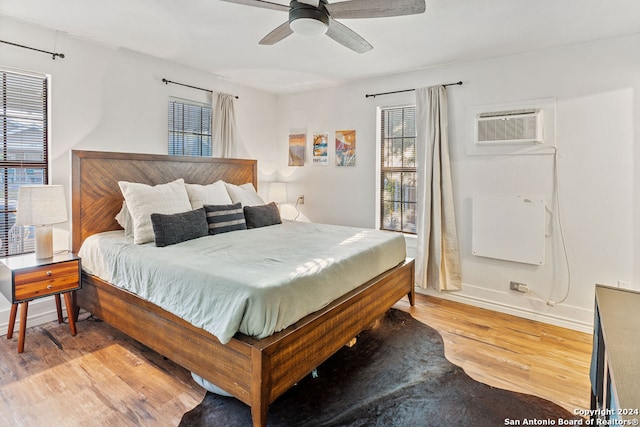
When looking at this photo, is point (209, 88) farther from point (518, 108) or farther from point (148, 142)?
point (518, 108)

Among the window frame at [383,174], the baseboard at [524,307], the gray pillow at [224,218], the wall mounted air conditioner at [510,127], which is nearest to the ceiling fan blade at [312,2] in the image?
the gray pillow at [224,218]

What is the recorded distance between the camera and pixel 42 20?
8.84 ft

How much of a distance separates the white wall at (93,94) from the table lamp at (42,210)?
0.38 metres

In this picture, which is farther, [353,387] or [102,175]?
[102,175]

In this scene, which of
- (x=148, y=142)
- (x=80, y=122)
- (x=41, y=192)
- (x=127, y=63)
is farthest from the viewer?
(x=148, y=142)

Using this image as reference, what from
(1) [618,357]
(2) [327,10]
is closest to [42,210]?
(2) [327,10]

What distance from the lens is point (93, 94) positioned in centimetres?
314

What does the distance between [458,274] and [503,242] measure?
56 cm

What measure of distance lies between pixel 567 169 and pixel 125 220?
13.0 ft

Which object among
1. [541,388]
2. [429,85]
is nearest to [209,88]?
[429,85]

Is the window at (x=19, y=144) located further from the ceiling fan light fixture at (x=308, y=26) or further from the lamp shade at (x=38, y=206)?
the ceiling fan light fixture at (x=308, y=26)

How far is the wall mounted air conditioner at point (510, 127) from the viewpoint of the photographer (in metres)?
3.12

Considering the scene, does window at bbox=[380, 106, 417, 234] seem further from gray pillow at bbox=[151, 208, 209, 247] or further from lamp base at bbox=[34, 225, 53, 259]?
lamp base at bbox=[34, 225, 53, 259]

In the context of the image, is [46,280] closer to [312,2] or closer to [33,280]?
[33,280]
